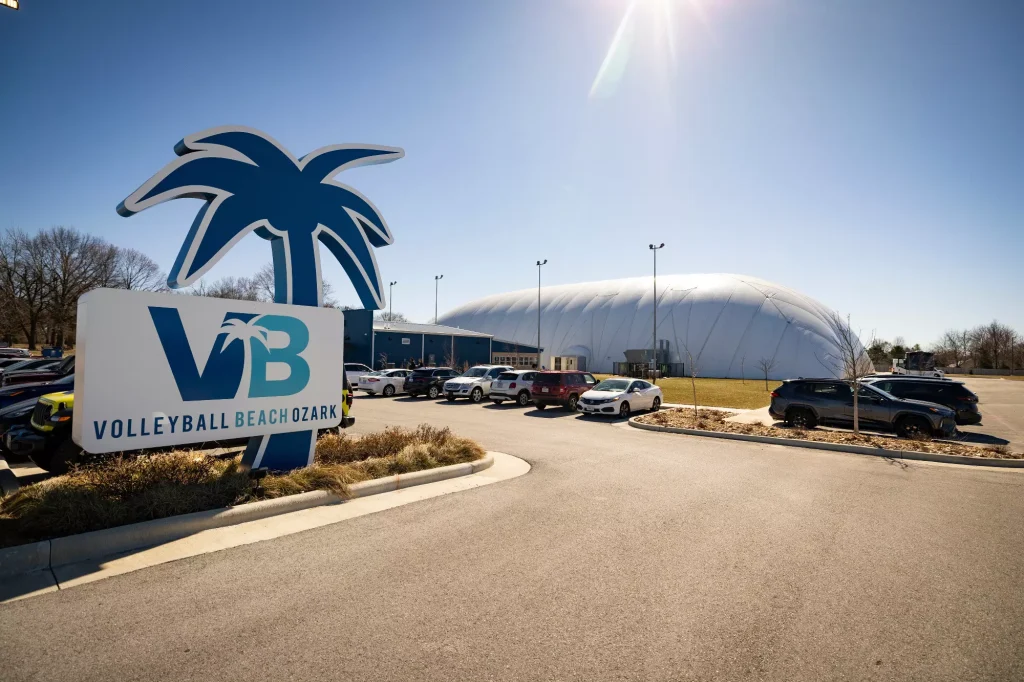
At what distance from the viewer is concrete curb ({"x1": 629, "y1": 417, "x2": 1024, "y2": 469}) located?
11.2m

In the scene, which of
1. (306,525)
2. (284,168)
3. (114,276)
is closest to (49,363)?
(284,168)

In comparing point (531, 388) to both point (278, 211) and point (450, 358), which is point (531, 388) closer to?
point (278, 211)

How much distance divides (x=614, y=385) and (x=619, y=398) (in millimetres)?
1258

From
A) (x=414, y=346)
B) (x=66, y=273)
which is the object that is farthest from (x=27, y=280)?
(x=414, y=346)

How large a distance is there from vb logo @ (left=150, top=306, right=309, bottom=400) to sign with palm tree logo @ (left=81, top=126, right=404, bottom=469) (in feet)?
0.21

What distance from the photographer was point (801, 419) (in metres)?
16.8

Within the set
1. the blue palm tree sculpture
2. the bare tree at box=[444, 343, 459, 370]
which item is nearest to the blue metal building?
the bare tree at box=[444, 343, 459, 370]

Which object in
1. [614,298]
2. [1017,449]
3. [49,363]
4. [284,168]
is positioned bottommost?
[1017,449]

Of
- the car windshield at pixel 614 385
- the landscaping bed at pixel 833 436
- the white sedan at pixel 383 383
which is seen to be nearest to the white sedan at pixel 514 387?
the car windshield at pixel 614 385

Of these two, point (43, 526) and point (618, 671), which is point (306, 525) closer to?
point (43, 526)

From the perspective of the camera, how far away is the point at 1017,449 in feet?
43.0

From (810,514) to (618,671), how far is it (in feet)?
16.3

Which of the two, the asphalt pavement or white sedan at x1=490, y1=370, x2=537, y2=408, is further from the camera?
white sedan at x1=490, y1=370, x2=537, y2=408

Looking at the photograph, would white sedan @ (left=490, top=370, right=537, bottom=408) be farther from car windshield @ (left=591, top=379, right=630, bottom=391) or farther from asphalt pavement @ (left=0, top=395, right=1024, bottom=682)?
asphalt pavement @ (left=0, top=395, right=1024, bottom=682)
